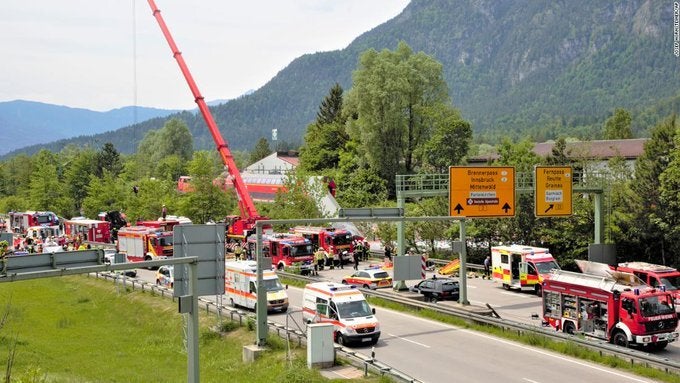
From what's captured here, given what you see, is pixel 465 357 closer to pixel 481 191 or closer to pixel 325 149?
pixel 481 191

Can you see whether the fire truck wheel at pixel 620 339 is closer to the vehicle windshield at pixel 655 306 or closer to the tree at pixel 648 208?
the vehicle windshield at pixel 655 306

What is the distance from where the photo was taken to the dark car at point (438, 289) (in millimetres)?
37781

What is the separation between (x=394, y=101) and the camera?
81438 mm

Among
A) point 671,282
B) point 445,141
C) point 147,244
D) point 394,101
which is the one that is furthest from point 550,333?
point 445,141

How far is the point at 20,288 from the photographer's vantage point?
55.3 m

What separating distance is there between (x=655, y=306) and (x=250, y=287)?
18.5 m

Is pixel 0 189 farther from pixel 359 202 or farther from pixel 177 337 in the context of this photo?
pixel 177 337

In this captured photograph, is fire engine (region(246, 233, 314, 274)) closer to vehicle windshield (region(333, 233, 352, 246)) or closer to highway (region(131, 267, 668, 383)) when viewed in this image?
vehicle windshield (region(333, 233, 352, 246))

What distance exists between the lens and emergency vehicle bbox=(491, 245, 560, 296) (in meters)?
40.5

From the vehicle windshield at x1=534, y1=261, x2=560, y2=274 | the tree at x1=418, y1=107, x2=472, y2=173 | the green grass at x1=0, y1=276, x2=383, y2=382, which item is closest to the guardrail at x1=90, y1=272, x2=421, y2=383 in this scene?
the green grass at x1=0, y1=276, x2=383, y2=382

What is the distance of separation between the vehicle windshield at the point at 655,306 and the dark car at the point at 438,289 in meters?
12.5

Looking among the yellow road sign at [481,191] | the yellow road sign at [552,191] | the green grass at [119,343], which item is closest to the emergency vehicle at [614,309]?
the yellow road sign at [481,191]

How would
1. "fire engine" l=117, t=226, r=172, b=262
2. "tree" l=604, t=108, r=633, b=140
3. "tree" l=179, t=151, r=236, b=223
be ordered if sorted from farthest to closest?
1. "tree" l=604, t=108, r=633, b=140
2. "tree" l=179, t=151, r=236, b=223
3. "fire engine" l=117, t=226, r=172, b=262

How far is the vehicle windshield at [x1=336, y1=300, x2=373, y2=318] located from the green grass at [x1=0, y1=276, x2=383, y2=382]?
233 centimetres
